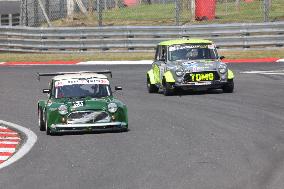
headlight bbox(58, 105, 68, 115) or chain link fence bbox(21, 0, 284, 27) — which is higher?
chain link fence bbox(21, 0, 284, 27)

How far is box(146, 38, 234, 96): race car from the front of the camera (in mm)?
22953

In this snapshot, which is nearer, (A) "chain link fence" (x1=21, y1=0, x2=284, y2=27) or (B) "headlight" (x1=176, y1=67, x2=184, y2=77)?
(B) "headlight" (x1=176, y1=67, x2=184, y2=77)

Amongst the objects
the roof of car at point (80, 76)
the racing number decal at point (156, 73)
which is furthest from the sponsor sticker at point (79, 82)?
the racing number decal at point (156, 73)

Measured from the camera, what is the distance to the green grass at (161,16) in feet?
133

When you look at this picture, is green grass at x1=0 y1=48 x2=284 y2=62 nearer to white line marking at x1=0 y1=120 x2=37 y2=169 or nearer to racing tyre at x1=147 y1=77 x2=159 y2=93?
racing tyre at x1=147 y1=77 x2=159 y2=93

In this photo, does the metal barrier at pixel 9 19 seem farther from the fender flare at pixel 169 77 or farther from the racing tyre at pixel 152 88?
the fender flare at pixel 169 77

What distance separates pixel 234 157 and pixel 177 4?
22811 mm

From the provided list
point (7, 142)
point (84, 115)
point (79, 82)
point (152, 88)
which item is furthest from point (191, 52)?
point (7, 142)

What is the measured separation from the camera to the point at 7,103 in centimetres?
2322

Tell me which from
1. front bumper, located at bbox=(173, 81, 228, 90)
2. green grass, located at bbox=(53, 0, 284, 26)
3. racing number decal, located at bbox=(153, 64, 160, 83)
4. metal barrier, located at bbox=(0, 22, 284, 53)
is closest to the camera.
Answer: front bumper, located at bbox=(173, 81, 228, 90)

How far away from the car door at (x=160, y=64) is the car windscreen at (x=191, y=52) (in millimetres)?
220

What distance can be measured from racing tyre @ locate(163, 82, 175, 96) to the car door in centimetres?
40

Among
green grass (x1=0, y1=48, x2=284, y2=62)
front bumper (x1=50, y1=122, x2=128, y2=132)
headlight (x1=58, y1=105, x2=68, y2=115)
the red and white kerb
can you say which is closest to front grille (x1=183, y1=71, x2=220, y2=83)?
the red and white kerb

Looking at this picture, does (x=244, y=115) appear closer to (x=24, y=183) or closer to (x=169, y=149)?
(x=169, y=149)
